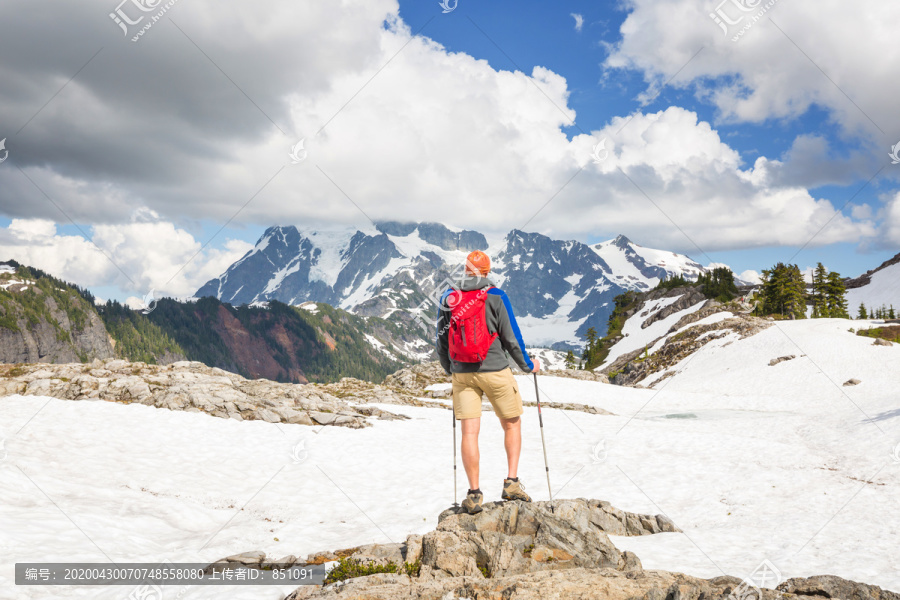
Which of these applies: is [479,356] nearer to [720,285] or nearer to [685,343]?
[685,343]

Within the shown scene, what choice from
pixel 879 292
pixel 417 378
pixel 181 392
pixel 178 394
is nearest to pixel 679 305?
pixel 417 378

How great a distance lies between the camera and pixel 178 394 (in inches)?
850

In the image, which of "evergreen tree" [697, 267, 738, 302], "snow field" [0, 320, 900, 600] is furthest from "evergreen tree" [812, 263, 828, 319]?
"snow field" [0, 320, 900, 600]

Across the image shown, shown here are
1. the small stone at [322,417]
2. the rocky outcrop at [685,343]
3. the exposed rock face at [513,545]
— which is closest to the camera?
the exposed rock face at [513,545]

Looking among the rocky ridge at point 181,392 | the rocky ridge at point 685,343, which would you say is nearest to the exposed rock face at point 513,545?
the rocky ridge at point 181,392

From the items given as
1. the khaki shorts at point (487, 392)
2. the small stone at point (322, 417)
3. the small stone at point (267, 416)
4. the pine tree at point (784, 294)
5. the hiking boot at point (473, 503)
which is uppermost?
the pine tree at point (784, 294)

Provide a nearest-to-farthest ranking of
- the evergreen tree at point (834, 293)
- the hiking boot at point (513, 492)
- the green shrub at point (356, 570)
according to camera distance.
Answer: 1. the green shrub at point (356, 570)
2. the hiking boot at point (513, 492)
3. the evergreen tree at point (834, 293)

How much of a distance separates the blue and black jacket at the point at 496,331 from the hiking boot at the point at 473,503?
213 centimetres

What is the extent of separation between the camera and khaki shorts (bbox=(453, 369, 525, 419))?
8031 millimetres

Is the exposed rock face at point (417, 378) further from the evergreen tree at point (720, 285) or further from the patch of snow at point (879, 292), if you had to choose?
the patch of snow at point (879, 292)

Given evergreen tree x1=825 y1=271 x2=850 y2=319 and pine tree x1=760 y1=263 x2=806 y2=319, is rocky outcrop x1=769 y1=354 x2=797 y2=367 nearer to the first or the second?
pine tree x1=760 y1=263 x2=806 y2=319

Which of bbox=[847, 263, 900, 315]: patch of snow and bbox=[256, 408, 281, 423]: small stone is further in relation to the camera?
bbox=[847, 263, 900, 315]: patch of snow

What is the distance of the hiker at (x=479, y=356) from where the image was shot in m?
7.84

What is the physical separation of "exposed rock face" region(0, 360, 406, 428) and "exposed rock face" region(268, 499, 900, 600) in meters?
14.7
